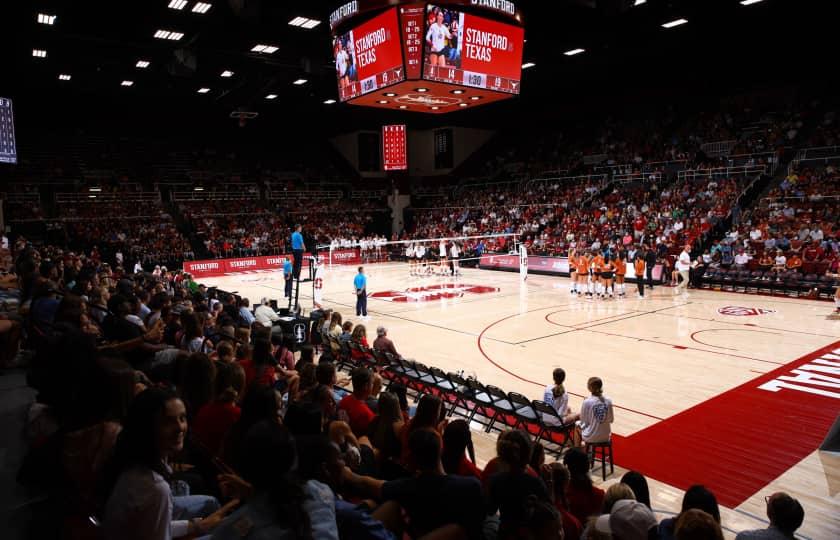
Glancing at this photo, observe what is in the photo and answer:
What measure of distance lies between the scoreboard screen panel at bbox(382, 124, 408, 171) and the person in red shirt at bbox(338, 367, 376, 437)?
33.4 m

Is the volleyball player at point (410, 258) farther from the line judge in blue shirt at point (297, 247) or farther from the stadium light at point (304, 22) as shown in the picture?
the line judge in blue shirt at point (297, 247)

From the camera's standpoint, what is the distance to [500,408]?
792cm

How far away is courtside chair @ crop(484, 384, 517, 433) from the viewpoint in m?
7.89

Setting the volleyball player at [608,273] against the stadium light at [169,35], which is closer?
the stadium light at [169,35]

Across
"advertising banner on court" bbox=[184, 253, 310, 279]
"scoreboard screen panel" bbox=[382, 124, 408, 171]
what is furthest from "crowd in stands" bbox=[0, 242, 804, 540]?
"scoreboard screen panel" bbox=[382, 124, 408, 171]

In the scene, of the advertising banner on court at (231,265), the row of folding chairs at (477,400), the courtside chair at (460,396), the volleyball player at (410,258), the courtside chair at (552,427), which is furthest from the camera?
the advertising banner on court at (231,265)

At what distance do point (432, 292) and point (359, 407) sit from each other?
17570 millimetres

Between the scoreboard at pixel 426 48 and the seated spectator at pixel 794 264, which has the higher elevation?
the scoreboard at pixel 426 48

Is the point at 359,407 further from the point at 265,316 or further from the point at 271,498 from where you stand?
the point at 265,316

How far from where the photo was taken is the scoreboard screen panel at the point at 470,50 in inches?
563

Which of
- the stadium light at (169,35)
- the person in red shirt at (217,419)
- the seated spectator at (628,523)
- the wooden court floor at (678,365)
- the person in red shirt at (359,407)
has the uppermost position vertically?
the stadium light at (169,35)

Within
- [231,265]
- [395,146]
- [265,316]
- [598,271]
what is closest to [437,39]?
[265,316]

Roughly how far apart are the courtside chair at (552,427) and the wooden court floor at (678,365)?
699 mm

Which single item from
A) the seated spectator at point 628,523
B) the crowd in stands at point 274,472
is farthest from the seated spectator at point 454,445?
the seated spectator at point 628,523
